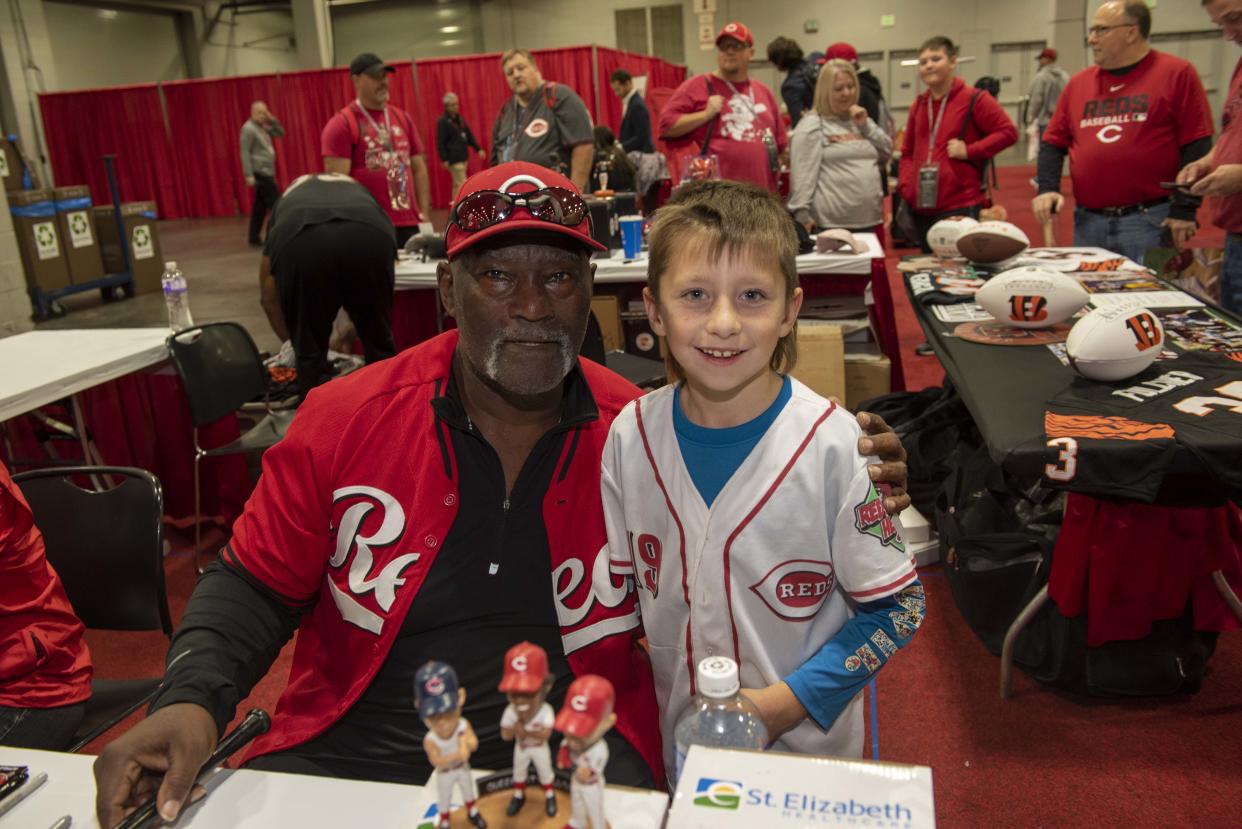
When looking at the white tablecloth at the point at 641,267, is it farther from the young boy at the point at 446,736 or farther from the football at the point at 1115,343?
the young boy at the point at 446,736

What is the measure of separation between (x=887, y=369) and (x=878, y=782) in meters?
3.31

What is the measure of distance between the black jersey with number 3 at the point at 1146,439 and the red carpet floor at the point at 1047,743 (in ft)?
2.11

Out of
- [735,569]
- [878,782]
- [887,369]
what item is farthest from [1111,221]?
[878,782]

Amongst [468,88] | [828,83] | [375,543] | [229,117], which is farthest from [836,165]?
[229,117]

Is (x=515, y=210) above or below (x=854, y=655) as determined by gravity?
above

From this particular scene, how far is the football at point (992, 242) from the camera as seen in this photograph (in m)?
3.49

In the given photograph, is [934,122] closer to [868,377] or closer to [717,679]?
[868,377]

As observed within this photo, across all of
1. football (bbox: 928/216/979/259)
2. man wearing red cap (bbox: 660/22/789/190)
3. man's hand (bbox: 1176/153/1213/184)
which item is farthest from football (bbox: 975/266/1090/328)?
man wearing red cap (bbox: 660/22/789/190)

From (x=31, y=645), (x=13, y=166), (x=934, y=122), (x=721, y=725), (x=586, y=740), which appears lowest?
(x=31, y=645)

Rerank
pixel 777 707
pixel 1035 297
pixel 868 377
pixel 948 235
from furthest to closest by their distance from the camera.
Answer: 1. pixel 868 377
2. pixel 948 235
3. pixel 1035 297
4. pixel 777 707

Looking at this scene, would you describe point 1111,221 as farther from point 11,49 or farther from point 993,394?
point 11,49

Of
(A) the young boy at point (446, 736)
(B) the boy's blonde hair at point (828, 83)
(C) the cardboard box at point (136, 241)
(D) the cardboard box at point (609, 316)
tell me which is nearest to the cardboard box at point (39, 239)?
(C) the cardboard box at point (136, 241)

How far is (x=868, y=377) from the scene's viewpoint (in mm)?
3961

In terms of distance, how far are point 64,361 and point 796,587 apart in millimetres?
3092
